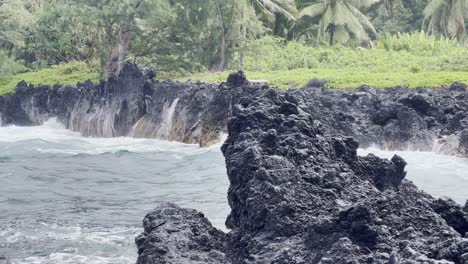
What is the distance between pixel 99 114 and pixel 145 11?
5665mm

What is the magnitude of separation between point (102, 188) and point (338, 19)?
2712 cm

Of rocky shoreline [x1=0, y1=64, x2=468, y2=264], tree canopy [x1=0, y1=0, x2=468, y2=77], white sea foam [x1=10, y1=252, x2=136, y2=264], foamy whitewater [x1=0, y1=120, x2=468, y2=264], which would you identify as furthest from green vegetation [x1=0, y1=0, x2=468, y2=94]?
white sea foam [x1=10, y1=252, x2=136, y2=264]

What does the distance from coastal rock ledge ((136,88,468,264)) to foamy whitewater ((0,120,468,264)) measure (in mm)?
1445

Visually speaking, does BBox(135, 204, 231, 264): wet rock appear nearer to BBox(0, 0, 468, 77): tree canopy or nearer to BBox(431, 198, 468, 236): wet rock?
BBox(431, 198, 468, 236): wet rock

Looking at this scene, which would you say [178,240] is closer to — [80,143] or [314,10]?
[80,143]

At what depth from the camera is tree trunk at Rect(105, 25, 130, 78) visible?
112 feet

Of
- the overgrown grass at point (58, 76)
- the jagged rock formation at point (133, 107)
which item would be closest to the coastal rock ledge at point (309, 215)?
the jagged rock formation at point (133, 107)

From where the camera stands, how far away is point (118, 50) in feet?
112

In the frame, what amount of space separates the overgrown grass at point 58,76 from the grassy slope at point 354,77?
5.24 m

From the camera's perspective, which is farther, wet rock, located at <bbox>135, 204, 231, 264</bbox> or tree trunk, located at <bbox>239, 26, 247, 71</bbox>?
tree trunk, located at <bbox>239, 26, 247, 71</bbox>

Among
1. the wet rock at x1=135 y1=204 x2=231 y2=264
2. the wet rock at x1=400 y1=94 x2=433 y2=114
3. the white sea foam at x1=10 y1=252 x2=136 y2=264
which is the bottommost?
the white sea foam at x1=10 y1=252 x2=136 y2=264

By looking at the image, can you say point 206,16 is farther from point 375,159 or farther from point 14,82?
point 375,159

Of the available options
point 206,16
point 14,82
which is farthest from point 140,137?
point 14,82

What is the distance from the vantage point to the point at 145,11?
32594mm
